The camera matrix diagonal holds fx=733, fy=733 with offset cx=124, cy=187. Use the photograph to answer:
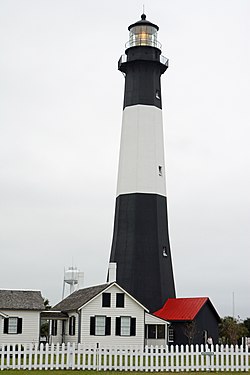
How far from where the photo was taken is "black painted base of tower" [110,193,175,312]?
3900 centimetres

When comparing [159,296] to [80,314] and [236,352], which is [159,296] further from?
[236,352]

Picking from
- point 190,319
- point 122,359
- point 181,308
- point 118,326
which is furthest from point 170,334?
point 122,359

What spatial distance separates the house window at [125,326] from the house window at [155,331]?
5.64ft

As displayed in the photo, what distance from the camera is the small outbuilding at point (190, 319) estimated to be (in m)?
37.2

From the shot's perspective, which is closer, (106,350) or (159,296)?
(106,350)

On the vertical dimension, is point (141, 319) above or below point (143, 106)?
below

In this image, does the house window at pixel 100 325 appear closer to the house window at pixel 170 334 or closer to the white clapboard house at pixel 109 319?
the white clapboard house at pixel 109 319

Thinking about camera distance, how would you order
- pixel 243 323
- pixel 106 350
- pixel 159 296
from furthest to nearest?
1. pixel 243 323
2. pixel 159 296
3. pixel 106 350

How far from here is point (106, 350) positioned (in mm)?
24859

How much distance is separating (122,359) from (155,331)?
518 inches

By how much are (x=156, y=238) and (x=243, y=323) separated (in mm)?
17857

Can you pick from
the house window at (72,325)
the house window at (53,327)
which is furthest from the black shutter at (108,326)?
the house window at (53,327)

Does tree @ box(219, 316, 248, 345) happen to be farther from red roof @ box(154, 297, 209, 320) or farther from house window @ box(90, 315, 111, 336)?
house window @ box(90, 315, 111, 336)

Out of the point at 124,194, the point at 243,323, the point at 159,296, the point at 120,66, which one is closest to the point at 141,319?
A: the point at 159,296
